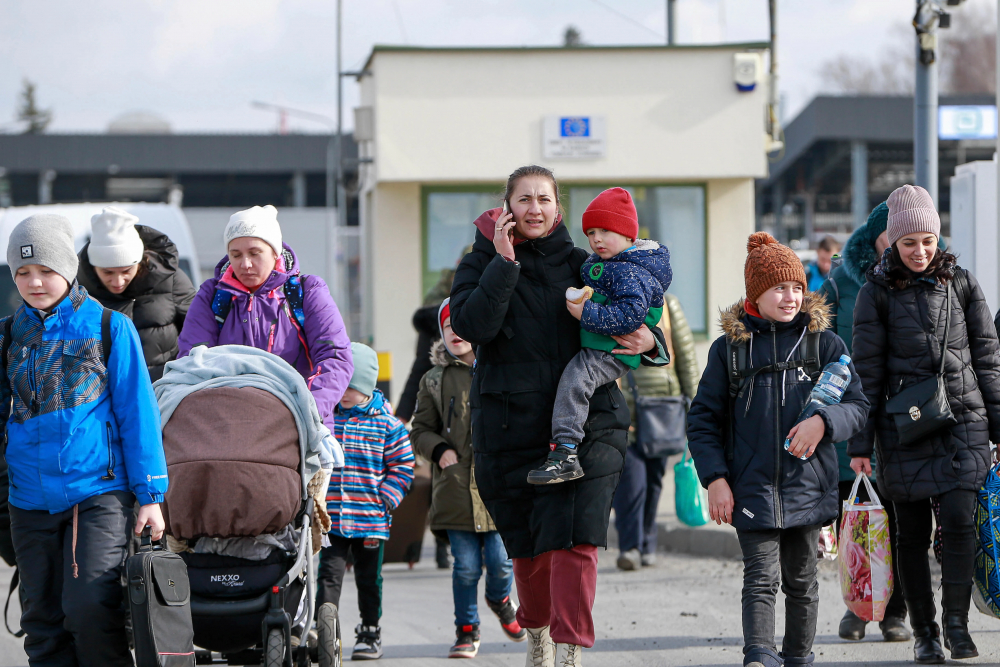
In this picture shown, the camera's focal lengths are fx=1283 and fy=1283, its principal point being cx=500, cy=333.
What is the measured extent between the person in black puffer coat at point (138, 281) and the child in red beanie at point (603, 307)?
8.42 feet

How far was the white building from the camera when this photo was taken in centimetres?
1466

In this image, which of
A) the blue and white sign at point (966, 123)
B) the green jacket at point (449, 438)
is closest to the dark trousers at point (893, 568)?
the green jacket at point (449, 438)

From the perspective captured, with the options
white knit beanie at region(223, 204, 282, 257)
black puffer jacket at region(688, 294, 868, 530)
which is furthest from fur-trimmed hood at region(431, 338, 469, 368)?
black puffer jacket at region(688, 294, 868, 530)

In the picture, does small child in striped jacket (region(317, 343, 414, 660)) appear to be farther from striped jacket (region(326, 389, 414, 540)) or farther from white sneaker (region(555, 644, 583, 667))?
white sneaker (region(555, 644, 583, 667))

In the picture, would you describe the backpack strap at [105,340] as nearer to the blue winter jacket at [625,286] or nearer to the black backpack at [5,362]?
→ the black backpack at [5,362]

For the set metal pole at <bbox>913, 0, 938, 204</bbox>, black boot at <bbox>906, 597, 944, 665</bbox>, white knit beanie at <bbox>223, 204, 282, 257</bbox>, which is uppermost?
metal pole at <bbox>913, 0, 938, 204</bbox>

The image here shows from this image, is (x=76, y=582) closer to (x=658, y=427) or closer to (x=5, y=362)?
(x=5, y=362)

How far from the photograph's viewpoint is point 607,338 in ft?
16.0

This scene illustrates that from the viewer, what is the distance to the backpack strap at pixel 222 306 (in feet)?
18.3

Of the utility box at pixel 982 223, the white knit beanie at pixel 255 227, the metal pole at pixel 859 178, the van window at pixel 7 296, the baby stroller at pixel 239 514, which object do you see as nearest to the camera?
the baby stroller at pixel 239 514

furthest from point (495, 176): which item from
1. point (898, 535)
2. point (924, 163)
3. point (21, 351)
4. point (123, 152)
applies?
point (123, 152)

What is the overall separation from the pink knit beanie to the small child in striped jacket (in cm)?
256

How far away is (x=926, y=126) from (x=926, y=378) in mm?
4101

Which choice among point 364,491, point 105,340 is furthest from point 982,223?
point 105,340
